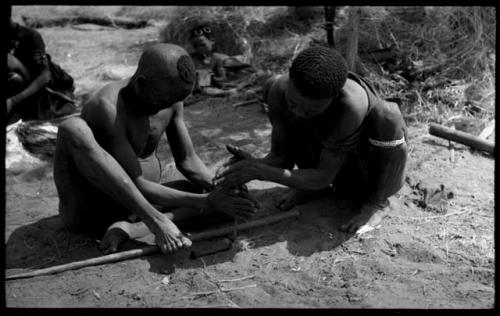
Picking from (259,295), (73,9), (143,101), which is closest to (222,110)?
(143,101)

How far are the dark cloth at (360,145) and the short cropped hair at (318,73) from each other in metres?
0.27

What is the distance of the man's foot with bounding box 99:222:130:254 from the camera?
3449 mm

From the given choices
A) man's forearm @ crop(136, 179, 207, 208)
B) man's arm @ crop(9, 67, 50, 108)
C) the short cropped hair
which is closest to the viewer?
the short cropped hair

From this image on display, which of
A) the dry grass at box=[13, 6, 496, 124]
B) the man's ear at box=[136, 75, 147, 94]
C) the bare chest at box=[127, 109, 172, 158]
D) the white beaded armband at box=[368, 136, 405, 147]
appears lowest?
the dry grass at box=[13, 6, 496, 124]

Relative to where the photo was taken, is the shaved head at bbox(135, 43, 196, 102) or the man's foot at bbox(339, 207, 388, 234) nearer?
the shaved head at bbox(135, 43, 196, 102)

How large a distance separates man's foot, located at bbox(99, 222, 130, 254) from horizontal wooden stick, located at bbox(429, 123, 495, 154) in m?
2.74

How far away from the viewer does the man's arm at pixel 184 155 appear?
12.5 ft

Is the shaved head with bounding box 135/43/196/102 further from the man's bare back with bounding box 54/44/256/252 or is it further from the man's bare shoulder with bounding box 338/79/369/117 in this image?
the man's bare shoulder with bounding box 338/79/369/117

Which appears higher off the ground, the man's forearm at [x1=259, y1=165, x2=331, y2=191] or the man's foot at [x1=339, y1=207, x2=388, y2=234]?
the man's forearm at [x1=259, y1=165, x2=331, y2=191]

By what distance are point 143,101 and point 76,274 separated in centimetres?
106

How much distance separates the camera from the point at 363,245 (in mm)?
3617

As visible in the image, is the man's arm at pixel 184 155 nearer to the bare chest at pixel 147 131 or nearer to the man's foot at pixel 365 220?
the bare chest at pixel 147 131

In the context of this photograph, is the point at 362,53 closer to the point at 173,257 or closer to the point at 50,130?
the point at 50,130

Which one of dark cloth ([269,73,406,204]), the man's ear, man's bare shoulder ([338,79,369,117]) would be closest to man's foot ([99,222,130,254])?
the man's ear
